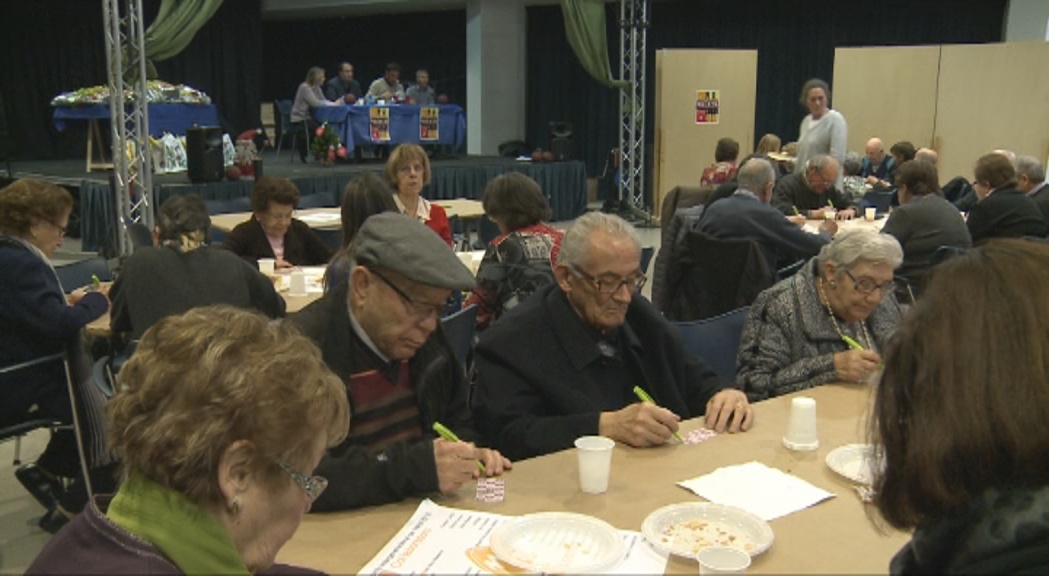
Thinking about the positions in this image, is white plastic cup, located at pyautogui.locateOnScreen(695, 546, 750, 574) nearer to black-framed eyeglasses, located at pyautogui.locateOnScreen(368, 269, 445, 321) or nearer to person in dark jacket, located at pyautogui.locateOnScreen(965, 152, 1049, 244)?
black-framed eyeglasses, located at pyautogui.locateOnScreen(368, 269, 445, 321)

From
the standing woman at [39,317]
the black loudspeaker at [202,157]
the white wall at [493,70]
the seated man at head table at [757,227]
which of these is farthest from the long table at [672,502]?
the white wall at [493,70]

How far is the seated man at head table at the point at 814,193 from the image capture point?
20.7ft

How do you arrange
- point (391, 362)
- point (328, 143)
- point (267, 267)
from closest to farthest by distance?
point (391, 362) → point (267, 267) → point (328, 143)

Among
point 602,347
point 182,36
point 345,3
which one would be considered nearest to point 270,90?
point 345,3

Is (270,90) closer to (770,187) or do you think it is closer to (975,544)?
(770,187)

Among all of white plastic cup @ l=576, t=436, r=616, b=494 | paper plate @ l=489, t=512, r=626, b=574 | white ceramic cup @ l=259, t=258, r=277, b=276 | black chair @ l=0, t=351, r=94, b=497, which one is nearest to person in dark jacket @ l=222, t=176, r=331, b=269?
white ceramic cup @ l=259, t=258, r=277, b=276

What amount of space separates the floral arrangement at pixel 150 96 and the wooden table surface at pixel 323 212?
3749mm

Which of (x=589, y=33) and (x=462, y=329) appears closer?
(x=462, y=329)

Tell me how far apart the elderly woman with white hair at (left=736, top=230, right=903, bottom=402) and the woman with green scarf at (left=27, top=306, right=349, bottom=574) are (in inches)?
70.6

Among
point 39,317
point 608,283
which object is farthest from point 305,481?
point 39,317

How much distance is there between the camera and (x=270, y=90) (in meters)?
17.4

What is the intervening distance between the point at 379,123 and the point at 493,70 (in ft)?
7.28

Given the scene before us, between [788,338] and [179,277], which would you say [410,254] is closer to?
[788,338]

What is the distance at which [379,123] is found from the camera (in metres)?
11.4
